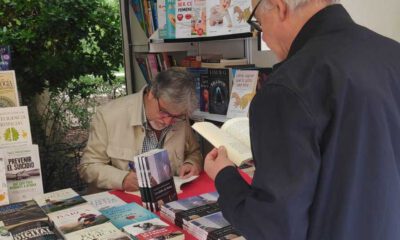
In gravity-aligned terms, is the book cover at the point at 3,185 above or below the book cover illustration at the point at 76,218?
above

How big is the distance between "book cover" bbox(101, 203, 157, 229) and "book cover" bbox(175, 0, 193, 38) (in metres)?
1.43

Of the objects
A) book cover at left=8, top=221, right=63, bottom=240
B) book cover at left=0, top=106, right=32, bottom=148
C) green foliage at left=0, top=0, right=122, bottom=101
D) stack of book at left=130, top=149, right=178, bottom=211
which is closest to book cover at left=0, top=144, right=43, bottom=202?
book cover at left=0, top=106, right=32, bottom=148

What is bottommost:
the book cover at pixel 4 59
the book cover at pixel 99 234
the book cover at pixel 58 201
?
the book cover at pixel 58 201

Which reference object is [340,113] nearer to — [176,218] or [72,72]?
[176,218]

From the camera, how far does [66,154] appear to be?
→ 401 centimetres

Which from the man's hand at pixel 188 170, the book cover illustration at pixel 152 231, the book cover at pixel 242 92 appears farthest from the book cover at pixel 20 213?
the book cover at pixel 242 92

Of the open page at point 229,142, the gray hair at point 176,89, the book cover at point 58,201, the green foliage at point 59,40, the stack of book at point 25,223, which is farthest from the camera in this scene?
the green foliage at point 59,40

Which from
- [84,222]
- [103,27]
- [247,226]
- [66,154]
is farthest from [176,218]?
[103,27]

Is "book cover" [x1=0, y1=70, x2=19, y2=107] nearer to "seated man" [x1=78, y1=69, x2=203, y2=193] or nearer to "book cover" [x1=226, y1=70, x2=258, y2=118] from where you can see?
"seated man" [x1=78, y1=69, x2=203, y2=193]

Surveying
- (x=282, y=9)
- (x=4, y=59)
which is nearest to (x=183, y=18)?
(x=4, y=59)

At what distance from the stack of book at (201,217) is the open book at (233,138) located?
0.96 ft

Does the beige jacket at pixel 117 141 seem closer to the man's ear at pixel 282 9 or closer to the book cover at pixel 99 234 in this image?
the book cover at pixel 99 234

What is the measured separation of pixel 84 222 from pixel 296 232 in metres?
0.95

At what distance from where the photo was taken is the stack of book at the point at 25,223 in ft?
4.73
